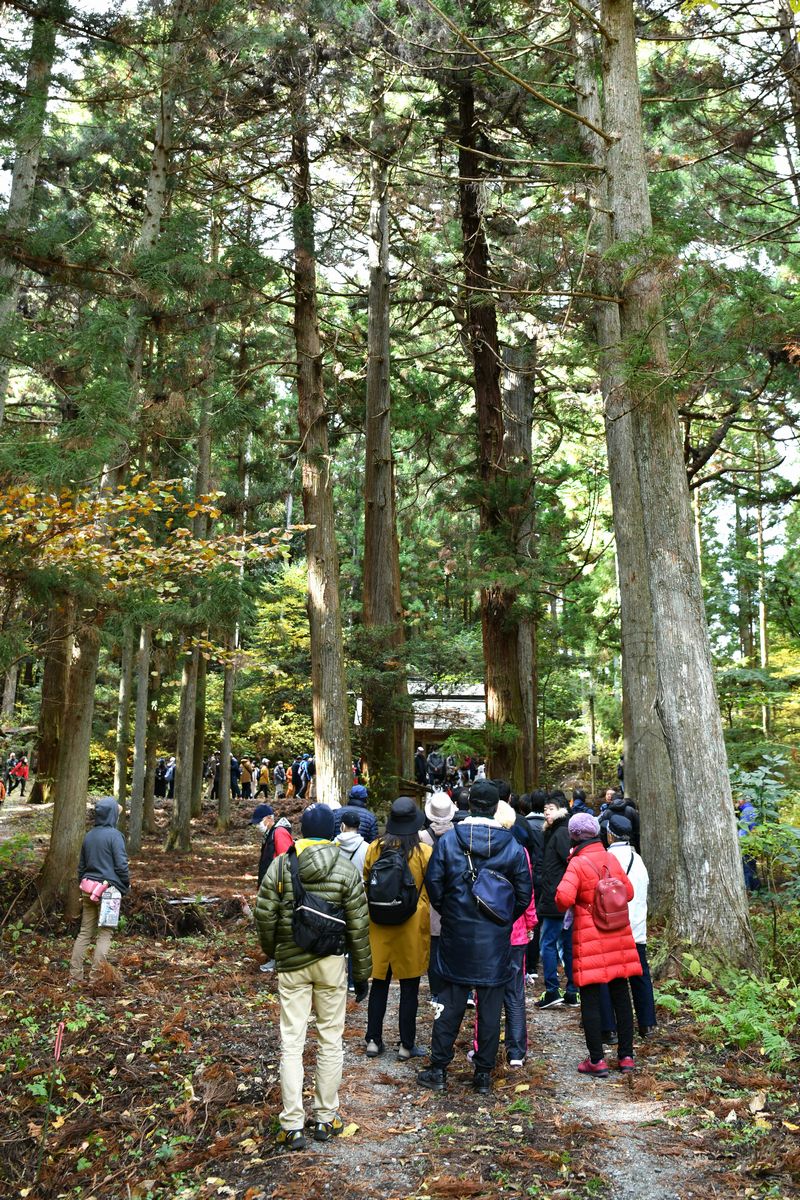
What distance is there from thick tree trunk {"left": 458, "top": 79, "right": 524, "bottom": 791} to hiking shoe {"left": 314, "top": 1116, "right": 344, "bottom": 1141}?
9232 millimetres

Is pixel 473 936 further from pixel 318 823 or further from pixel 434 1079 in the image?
pixel 318 823

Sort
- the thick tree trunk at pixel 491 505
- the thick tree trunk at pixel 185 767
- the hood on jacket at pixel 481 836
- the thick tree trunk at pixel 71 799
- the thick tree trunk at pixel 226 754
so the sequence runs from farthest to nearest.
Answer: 1. the thick tree trunk at pixel 226 754
2. the thick tree trunk at pixel 185 767
3. the thick tree trunk at pixel 491 505
4. the thick tree trunk at pixel 71 799
5. the hood on jacket at pixel 481 836

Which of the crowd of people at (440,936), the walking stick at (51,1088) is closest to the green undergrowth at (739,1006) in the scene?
the crowd of people at (440,936)

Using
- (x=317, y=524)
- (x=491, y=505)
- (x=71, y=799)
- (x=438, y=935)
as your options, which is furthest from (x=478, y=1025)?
(x=491, y=505)

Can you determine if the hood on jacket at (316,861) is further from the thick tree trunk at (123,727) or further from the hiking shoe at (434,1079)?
the thick tree trunk at (123,727)

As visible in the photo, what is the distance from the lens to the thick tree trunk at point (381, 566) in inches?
587

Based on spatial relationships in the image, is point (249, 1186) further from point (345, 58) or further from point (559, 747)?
A: point (559, 747)

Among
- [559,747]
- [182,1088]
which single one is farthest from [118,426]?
[559,747]

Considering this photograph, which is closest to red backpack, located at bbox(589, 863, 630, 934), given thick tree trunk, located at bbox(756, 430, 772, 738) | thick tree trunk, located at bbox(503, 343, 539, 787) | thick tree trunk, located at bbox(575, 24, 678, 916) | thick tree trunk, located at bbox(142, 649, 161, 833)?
thick tree trunk, located at bbox(575, 24, 678, 916)

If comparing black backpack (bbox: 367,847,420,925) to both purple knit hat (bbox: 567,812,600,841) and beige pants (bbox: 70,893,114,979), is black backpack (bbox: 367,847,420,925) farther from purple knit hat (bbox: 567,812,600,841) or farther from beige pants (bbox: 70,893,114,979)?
beige pants (bbox: 70,893,114,979)

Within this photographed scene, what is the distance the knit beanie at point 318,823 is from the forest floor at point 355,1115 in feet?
5.24

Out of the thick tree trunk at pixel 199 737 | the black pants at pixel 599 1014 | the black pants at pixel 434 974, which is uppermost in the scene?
the thick tree trunk at pixel 199 737

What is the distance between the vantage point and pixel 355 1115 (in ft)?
16.8

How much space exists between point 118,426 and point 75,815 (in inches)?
175
